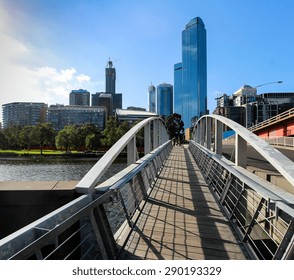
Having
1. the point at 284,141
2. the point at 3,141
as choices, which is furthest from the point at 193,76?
the point at 284,141

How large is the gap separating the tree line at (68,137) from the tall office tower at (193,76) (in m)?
72.8

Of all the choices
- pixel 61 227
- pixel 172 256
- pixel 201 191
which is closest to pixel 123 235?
pixel 172 256

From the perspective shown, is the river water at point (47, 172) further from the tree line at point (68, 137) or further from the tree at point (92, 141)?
the tree line at point (68, 137)

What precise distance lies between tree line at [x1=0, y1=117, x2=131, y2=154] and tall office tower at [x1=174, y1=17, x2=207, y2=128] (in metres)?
72.8

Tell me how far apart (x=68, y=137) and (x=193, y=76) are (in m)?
87.8

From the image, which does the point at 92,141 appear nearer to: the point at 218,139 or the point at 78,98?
the point at 218,139

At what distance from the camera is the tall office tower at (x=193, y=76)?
416 ft

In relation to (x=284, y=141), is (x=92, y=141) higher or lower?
lower

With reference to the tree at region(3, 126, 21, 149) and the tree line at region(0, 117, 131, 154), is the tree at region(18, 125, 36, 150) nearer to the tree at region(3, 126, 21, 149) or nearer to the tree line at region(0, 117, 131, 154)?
the tree line at region(0, 117, 131, 154)

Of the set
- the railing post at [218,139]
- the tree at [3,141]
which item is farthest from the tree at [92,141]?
the railing post at [218,139]

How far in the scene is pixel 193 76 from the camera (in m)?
127

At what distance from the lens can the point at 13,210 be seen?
3.24 meters

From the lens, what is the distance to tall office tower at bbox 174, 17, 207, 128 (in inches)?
4995
